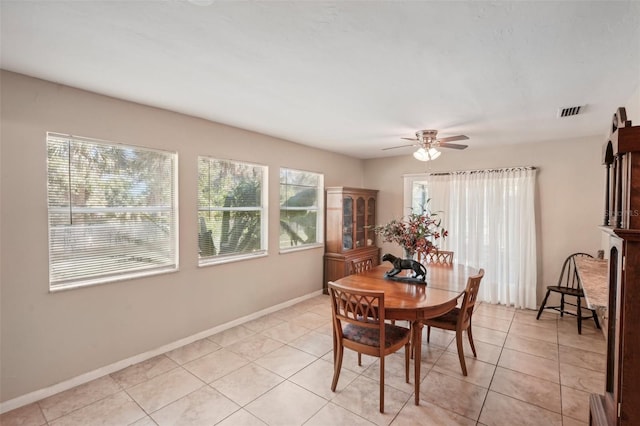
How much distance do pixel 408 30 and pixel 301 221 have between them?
3.43 m

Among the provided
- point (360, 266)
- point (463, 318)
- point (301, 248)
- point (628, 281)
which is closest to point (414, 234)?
point (360, 266)

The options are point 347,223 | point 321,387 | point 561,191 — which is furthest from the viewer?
point 347,223

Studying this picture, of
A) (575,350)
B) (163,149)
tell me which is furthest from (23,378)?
(575,350)

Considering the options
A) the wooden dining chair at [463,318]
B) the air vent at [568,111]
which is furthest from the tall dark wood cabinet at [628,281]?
the air vent at [568,111]

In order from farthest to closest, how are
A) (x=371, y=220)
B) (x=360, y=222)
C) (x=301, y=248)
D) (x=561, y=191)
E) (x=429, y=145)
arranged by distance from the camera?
(x=371, y=220) < (x=360, y=222) < (x=301, y=248) < (x=561, y=191) < (x=429, y=145)

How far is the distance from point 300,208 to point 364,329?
2568 millimetres

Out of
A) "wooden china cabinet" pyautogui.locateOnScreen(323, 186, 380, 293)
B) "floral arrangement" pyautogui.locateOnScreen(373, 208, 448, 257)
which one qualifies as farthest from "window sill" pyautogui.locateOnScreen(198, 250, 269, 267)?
"floral arrangement" pyautogui.locateOnScreen(373, 208, 448, 257)

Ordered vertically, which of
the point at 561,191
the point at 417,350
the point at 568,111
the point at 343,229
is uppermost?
the point at 568,111

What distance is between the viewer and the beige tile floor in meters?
2.10

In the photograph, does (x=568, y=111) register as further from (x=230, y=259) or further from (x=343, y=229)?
(x=230, y=259)

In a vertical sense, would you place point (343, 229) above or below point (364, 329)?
above

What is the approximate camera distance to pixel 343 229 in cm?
494

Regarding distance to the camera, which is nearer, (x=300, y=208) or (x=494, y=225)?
(x=494, y=225)

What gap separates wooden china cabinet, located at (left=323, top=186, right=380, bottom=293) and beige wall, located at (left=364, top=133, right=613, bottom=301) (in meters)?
1.97
